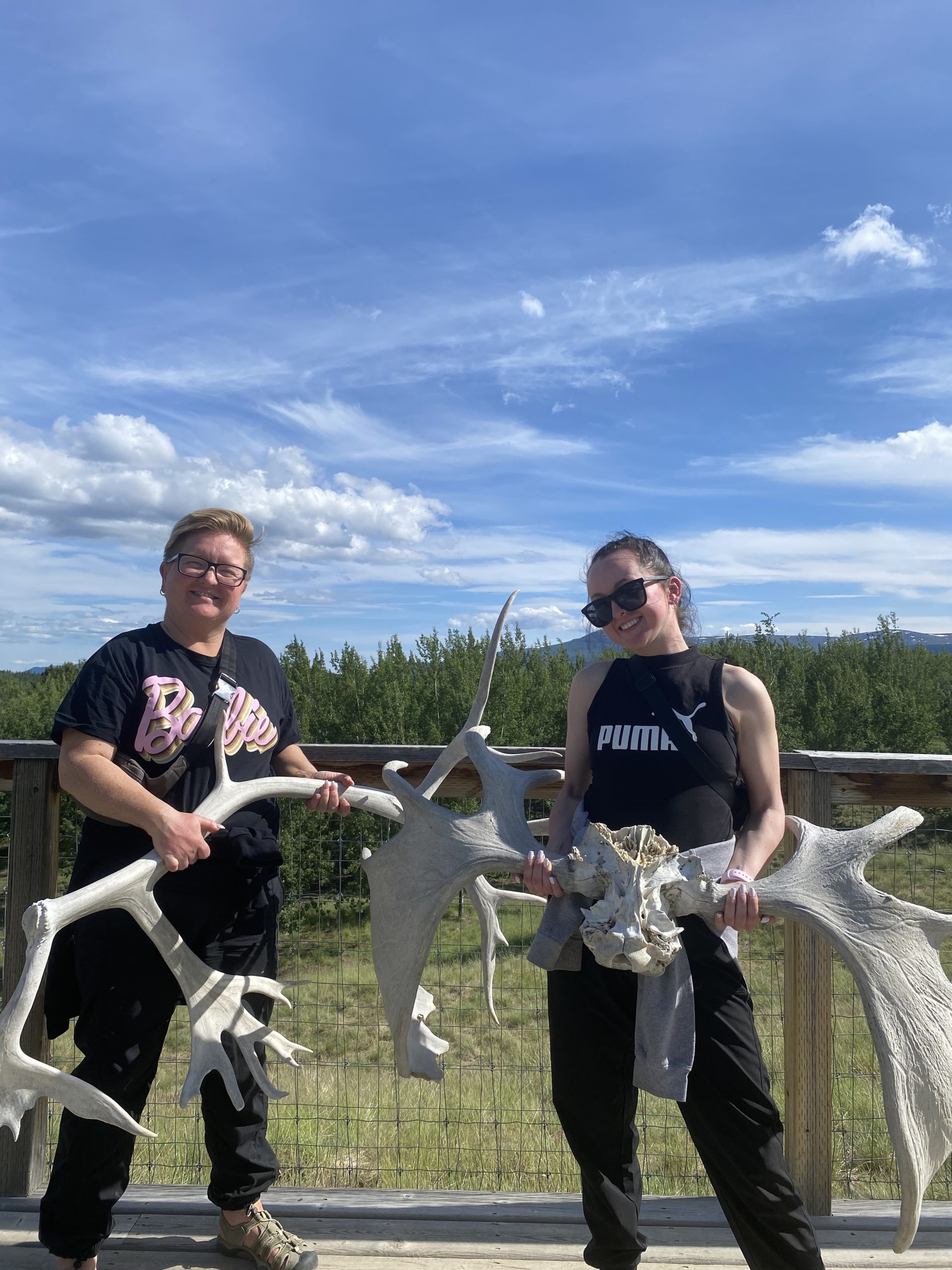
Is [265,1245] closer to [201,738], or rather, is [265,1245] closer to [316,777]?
[316,777]

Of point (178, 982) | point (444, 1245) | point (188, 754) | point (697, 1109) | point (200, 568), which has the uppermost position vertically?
point (200, 568)

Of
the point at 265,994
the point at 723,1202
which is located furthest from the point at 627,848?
the point at 265,994

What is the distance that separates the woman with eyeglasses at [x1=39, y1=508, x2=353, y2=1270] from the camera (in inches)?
88.1

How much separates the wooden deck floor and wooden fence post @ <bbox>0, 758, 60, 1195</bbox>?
9 cm

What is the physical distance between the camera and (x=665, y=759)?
6.86 feet

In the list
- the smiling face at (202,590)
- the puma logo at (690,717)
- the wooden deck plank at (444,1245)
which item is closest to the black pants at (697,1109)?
the puma logo at (690,717)

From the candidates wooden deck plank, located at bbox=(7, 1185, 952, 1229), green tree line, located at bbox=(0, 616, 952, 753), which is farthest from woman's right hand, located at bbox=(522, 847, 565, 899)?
green tree line, located at bbox=(0, 616, 952, 753)

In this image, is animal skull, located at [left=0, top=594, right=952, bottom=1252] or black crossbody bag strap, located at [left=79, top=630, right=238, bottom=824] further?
black crossbody bag strap, located at [left=79, top=630, right=238, bottom=824]

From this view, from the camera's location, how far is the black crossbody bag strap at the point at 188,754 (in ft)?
7.48

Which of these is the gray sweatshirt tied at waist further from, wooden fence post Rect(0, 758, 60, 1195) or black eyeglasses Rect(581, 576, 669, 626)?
wooden fence post Rect(0, 758, 60, 1195)

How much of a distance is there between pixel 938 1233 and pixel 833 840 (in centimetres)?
145

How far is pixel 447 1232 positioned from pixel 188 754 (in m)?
1.58

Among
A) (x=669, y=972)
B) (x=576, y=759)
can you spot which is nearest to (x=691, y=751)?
(x=576, y=759)

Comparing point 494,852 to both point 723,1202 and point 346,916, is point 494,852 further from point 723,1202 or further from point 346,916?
point 346,916
